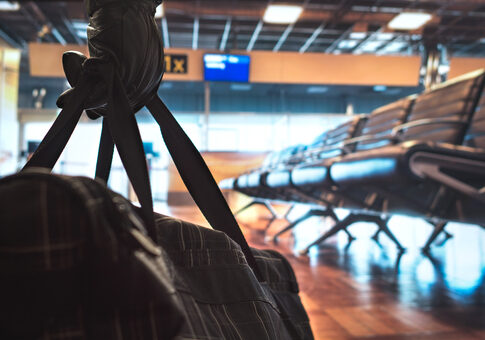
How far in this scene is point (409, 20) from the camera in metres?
7.05

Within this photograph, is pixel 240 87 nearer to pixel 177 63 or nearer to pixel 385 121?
pixel 177 63

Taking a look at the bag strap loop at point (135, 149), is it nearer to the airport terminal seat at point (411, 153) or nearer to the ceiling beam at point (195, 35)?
the airport terminal seat at point (411, 153)

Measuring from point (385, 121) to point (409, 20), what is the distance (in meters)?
5.78

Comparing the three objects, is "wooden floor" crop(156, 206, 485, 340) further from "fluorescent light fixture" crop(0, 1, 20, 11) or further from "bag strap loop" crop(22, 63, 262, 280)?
"fluorescent light fixture" crop(0, 1, 20, 11)

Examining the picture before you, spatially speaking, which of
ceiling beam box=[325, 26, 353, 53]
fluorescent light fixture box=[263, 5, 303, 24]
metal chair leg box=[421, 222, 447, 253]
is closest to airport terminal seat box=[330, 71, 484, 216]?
metal chair leg box=[421, 222, 447, 253]

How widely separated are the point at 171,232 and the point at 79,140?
4.05 meters

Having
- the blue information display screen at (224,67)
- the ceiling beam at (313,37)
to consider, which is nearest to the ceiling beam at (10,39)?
the blue information display screen at (224,67)

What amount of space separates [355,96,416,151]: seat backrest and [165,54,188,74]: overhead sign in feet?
18.4

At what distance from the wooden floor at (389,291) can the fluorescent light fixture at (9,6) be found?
693 cm

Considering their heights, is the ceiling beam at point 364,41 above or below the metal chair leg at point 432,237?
above

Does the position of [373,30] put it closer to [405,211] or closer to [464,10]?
[464,10]

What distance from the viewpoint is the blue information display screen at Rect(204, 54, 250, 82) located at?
7.48 meters

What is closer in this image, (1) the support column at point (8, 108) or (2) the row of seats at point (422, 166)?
(2) the row of seats at point (422, 166)

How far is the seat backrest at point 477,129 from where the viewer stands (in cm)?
137
